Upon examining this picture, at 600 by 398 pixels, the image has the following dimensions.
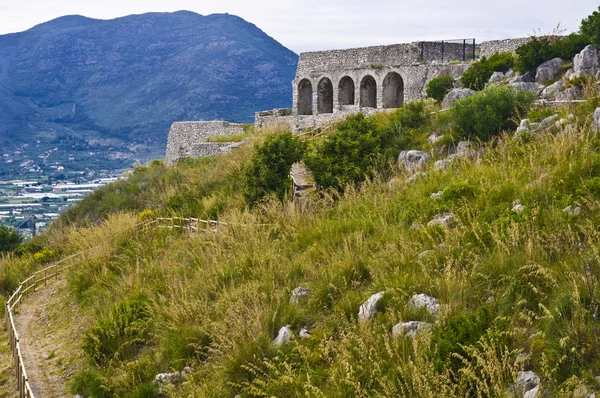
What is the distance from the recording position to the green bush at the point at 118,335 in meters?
8.55

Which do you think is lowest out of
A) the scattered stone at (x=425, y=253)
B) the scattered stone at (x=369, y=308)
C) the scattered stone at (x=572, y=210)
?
the scattered stone at (x=369, y=308)

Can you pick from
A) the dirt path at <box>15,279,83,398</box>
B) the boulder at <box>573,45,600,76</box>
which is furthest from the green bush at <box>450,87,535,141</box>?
the dirt path at <box>15,279,83,398</box>

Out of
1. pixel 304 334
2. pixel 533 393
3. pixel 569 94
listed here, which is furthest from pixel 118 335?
pixel 569 94

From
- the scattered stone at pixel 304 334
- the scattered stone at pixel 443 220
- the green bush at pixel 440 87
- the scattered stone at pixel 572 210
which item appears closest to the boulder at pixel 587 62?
the green bush at pixel 440 87

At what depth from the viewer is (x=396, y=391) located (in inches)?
187

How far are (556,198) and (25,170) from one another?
141423 mm

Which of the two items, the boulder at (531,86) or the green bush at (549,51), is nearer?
the boulder at (531,86)

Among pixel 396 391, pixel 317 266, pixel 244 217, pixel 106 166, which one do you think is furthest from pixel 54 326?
pixel 106 166

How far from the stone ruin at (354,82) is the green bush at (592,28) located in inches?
154

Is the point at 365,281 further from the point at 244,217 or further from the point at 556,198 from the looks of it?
the point at 244,217

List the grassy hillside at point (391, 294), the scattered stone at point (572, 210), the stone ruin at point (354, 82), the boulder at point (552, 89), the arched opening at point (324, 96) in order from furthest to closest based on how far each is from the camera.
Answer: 1. the arched opening at point (324, 96)
2. the stone ruin at point (354, 82)
3. the boulder at point (552, 89)
4. the scattered stone at point (572, 210)
5. the grassy hillside at point (391, 294)

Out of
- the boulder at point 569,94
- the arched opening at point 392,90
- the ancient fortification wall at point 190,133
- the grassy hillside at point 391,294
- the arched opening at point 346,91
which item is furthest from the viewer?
the arched opening at point 346,91

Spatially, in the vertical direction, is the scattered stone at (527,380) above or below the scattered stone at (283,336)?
above

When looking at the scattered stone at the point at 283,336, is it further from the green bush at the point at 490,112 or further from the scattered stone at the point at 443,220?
A: the green bush at the point at 490,112
